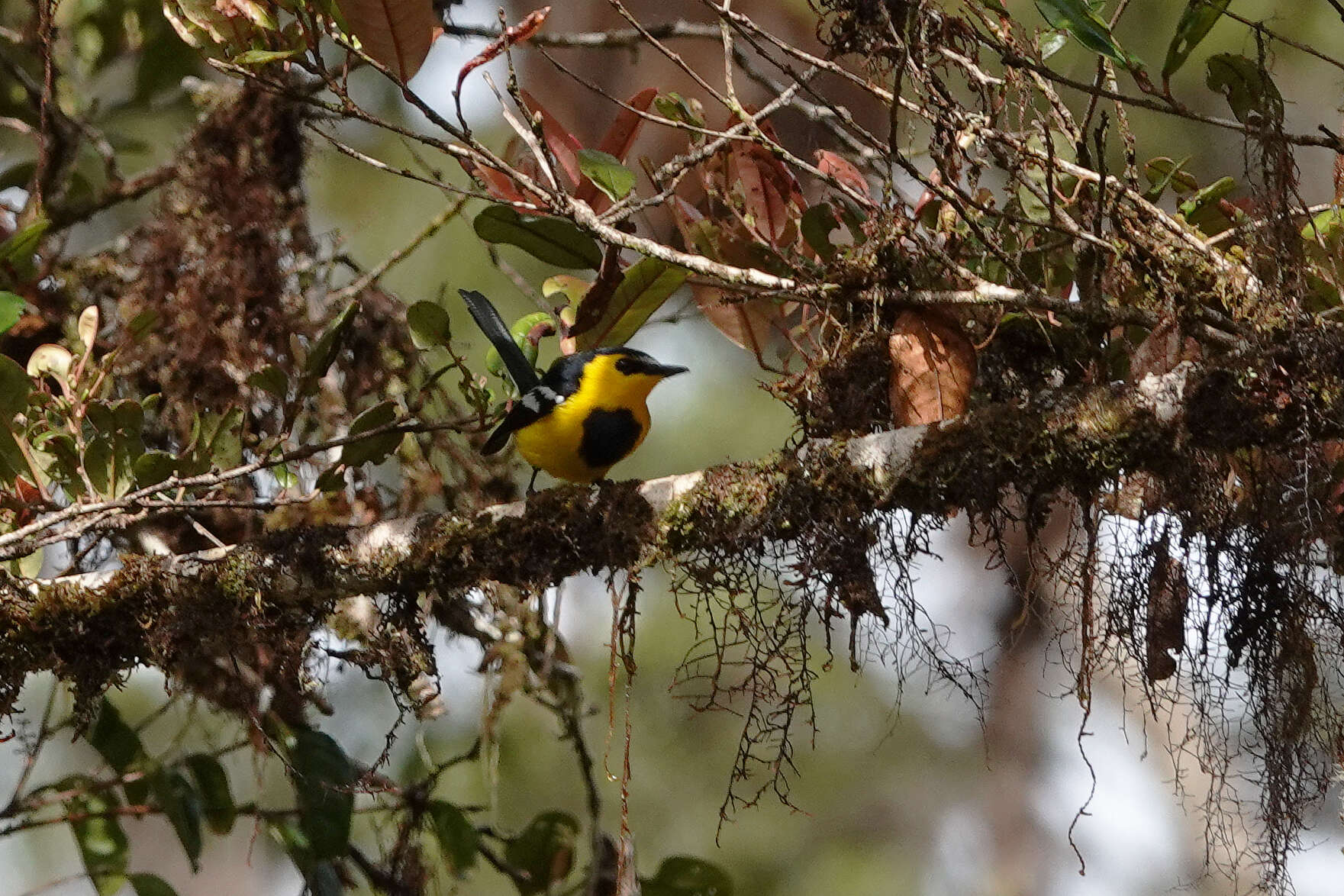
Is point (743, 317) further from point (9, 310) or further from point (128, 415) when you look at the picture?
point (9, 310)

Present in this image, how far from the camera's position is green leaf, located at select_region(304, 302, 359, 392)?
7.77 feet

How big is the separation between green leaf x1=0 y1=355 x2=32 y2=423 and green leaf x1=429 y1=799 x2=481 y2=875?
1.44 m

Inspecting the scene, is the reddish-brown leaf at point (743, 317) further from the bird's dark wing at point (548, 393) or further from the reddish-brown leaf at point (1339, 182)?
the reddish-brown leaf at point (1339, 182)

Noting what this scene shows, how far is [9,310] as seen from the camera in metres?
2.46

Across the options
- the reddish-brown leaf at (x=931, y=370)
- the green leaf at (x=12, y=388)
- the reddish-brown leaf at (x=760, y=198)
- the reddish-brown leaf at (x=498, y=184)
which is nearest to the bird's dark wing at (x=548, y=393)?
the reddish-brown leaf at (x=498, y=184)

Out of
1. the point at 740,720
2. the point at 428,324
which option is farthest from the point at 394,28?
the point at 740,720

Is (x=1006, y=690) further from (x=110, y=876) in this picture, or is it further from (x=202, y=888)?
(x=202, y=888)

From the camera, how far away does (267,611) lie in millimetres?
2438

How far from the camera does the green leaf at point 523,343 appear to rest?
273 centimetres

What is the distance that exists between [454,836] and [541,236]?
5.35ft

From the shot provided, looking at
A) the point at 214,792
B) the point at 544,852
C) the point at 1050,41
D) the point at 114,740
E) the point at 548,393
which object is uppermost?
the point at 1050,41

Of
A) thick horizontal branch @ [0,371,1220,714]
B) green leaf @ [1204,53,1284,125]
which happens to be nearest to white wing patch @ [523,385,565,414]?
thick horizontal branch @ [0,371,1220,714]

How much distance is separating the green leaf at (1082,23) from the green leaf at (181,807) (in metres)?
2.51

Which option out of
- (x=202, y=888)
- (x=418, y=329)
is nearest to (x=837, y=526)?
(x=418, y=329)
